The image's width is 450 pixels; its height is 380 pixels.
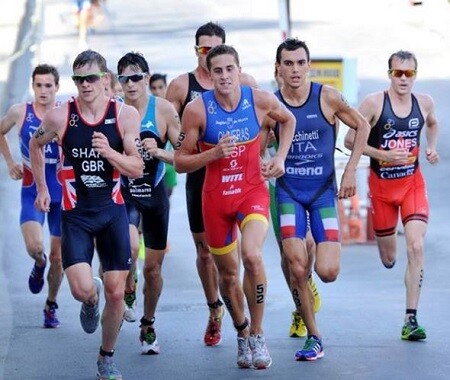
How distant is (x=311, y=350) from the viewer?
1150 cm

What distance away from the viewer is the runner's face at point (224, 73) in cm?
1123

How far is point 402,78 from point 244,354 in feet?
10.3

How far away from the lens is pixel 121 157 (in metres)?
10.5

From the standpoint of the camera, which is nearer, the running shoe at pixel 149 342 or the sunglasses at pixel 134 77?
the running shoe at pixel 149 342

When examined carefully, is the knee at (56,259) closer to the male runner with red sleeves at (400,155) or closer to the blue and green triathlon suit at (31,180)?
the blue and green triathlon suit at (31,180)

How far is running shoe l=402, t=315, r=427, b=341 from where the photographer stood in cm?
1233

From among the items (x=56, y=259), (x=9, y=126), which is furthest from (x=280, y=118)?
(x=9, y=126)

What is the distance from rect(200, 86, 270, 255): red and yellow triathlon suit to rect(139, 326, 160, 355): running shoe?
1.09 metres

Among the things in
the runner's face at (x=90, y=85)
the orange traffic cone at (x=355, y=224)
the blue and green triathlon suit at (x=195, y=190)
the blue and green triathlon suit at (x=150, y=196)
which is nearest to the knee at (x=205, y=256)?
the blue and green triathlon suit at (x=195, y=190)

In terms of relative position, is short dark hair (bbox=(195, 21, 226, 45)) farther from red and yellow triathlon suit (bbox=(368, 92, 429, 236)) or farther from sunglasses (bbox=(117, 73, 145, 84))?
red and yellow triathlon suit (bbox=(368, 92, 429, 236))

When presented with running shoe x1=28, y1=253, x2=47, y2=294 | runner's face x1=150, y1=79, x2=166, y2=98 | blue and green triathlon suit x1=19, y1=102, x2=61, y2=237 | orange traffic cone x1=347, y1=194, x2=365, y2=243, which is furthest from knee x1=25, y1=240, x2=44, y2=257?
orange traffic cone x1=347, y1=194, x2=365, y2=243

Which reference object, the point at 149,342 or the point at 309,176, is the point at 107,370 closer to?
the point at 149,342

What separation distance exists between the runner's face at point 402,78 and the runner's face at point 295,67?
4.58 ft

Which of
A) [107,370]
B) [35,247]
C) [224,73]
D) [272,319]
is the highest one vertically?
[224,73]
